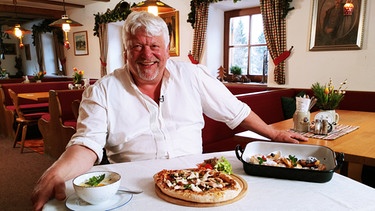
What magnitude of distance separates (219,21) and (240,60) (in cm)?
81

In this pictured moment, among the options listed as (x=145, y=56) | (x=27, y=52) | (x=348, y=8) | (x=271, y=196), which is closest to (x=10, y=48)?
(x=27, y=52)

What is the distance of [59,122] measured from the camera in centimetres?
313

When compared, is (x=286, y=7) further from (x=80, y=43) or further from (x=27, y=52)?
(x=27, y=52)

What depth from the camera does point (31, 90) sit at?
4672mm

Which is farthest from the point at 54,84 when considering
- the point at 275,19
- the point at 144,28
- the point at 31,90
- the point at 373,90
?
the point at 373,90

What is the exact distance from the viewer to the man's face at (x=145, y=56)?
121 centimetres

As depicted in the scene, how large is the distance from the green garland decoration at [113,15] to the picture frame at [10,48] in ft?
22.4

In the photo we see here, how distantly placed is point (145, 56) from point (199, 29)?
3.69 m

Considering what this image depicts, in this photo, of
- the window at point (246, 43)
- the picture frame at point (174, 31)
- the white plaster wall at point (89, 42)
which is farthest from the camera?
the white plaster wall at point (89, 42)

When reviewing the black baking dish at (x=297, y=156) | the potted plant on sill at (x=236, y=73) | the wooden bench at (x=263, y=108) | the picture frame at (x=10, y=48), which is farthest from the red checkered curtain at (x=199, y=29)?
the picture frame at (x=10, y=48)

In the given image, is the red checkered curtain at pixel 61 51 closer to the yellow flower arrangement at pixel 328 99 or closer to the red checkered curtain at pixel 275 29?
the red checkered curtain at pixel 275 29

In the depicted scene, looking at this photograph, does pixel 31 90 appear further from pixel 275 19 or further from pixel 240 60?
pixel 275 19

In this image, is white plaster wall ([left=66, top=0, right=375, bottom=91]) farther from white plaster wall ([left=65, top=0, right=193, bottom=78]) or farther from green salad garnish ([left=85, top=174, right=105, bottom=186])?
green salad garnish ([left=85, top=174, right=105, bottom=186])

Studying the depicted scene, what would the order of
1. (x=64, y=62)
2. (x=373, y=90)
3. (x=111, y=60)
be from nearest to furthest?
1. (x=373, y=90)
2. (x=111, y=60)
3. (x=64, y=62)
